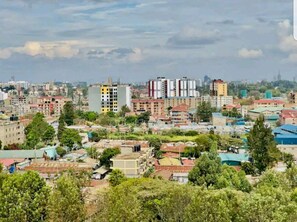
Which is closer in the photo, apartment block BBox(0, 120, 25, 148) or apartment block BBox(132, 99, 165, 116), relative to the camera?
apartment block BBox(0, 120, 25, 148)

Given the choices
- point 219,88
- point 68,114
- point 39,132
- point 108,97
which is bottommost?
point 39,132

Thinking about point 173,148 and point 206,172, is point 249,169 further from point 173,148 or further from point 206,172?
point 173,148

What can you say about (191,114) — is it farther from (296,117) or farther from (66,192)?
(66,192)

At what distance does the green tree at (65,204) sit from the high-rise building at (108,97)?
466 inches

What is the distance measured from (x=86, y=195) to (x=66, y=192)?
356 mm

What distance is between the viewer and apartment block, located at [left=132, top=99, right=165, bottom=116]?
15.2 meters

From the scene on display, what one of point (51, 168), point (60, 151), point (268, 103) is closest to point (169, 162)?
point (51, 168)

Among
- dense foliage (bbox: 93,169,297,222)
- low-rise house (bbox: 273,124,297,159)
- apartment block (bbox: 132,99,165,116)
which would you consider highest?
apartment block (bbox: 132,99,165,116)

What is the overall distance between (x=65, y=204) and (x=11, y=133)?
641 cm

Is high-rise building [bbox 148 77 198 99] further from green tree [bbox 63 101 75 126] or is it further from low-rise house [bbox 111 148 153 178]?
low-rise house [bbox 111 148 153 178]

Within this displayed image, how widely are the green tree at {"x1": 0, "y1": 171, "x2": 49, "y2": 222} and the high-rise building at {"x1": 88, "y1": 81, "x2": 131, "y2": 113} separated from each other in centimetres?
1167

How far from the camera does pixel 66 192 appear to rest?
2873mm

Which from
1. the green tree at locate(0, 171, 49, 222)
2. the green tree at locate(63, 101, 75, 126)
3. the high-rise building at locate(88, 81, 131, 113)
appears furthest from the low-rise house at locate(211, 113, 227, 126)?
the green tree at locate(0, 171, 49, 222)

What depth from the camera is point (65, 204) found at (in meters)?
2.82
